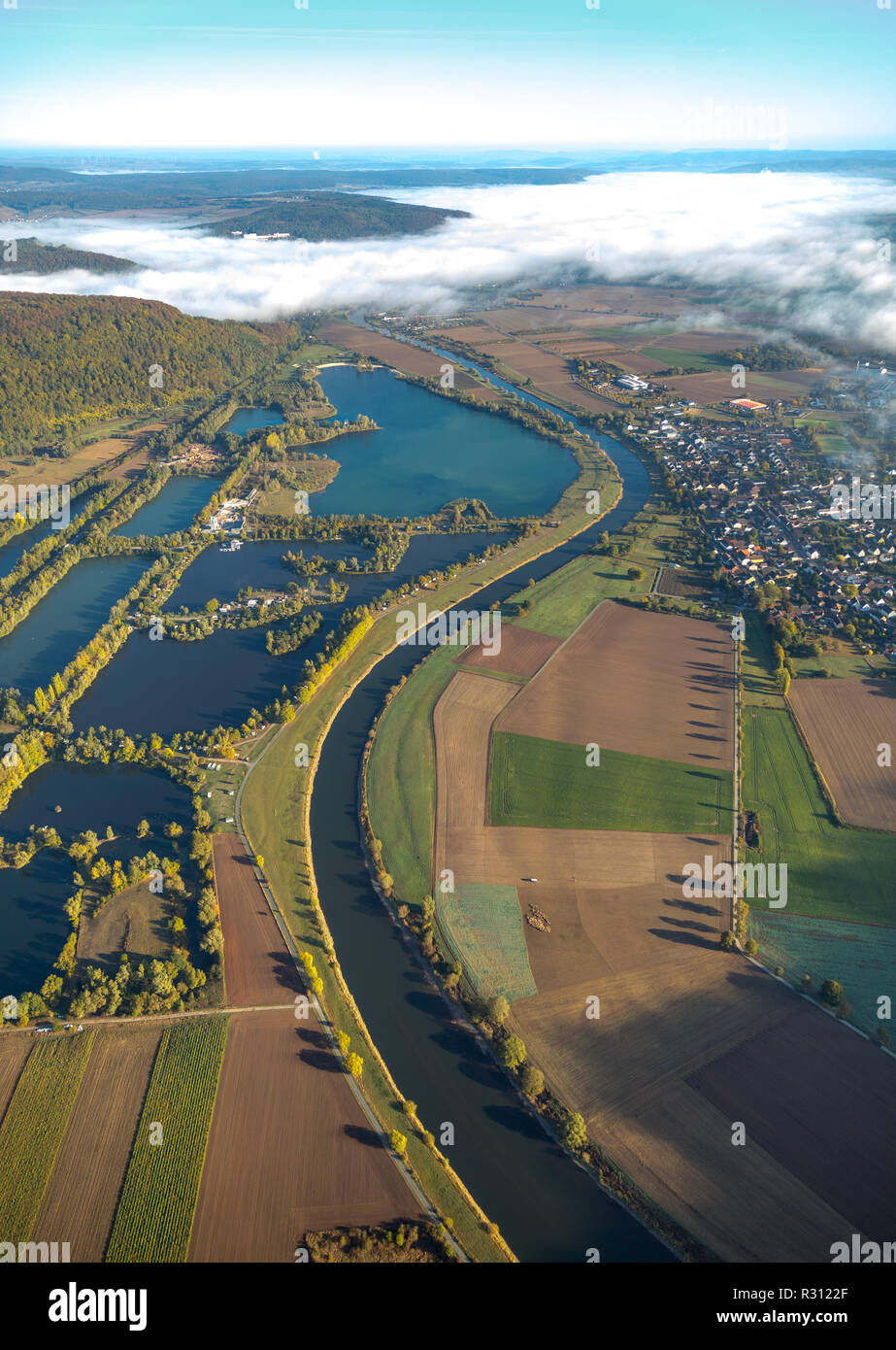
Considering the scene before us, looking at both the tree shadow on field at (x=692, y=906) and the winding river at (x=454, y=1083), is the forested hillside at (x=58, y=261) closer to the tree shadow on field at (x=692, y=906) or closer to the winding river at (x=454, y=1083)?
the winding river at (x=454, y=1083)

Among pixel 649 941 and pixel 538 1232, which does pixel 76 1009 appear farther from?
pixel 649 941

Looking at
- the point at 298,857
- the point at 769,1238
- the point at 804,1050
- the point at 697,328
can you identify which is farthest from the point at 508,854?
the point at 697,328

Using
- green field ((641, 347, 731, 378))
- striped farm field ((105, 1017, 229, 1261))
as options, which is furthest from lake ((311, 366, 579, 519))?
striped farm field ((105, 1017, 229, 1261))

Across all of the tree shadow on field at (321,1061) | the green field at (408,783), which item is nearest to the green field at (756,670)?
the green field at (408,783)

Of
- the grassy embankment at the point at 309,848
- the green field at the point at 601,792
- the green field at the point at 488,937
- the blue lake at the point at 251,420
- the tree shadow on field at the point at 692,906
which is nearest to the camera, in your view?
the grassy embankment at the point at 309,848

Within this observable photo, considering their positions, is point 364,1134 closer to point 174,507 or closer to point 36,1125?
point 36,1125

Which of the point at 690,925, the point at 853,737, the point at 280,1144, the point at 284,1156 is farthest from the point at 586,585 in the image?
the point at 284,1156
